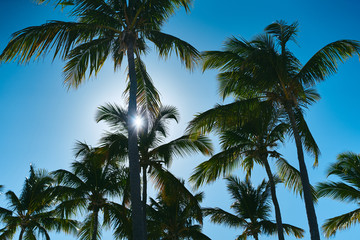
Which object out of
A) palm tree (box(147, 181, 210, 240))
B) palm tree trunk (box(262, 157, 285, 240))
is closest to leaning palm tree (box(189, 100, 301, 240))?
palm tree trunk (box(262, 157, 285, 240))

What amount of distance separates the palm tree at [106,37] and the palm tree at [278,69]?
184cm

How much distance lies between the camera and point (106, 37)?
439 inches

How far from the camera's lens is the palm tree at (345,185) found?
16656mm

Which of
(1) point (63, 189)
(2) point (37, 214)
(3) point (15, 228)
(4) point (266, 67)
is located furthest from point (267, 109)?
(3) point (15, 228)

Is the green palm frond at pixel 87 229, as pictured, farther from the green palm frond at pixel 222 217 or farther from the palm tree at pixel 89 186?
the green palm frond at pixel 222 217

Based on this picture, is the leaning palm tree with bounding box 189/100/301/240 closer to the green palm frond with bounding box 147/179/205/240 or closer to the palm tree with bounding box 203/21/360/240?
the palm tree with bounding box 203/21/360/240

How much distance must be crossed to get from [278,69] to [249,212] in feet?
38.1

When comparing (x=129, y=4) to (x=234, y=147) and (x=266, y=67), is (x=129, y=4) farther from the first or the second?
(x=234, y=147)

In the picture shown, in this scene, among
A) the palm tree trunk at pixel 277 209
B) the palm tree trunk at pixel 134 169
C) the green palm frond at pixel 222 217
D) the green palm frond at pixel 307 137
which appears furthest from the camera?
the green palm frond at pixel 222 217

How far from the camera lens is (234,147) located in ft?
47.7

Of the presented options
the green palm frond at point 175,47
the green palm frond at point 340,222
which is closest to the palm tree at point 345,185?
the green palm frond at point 340,222

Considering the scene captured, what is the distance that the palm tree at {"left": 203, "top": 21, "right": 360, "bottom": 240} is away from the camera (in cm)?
1134

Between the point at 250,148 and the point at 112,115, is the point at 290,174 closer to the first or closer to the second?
the point at 250,148

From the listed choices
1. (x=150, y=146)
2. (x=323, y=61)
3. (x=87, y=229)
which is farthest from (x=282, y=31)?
(x=87, y=229)
